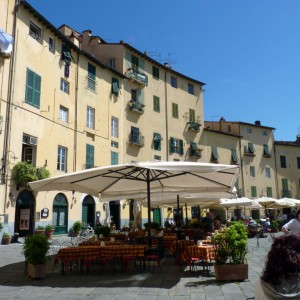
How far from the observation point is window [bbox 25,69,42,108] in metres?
21.4

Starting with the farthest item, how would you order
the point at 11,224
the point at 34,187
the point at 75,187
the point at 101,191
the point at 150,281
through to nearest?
1. the point at 11,224
2. the point at 101,191
3. the point at 75,187
4. the point at 34,187
5. the point at 150,281

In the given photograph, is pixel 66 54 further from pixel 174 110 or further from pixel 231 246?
pixel 231 246

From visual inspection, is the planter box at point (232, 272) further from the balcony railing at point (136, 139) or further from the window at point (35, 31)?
the balcony railing at point (136, 139)

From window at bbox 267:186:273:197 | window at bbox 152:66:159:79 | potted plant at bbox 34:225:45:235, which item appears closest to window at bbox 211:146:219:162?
window at bbox 267:186:273:197

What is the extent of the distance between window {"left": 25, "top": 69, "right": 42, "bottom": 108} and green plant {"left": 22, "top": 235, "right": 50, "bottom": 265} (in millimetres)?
14071

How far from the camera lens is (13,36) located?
2058 centimetres

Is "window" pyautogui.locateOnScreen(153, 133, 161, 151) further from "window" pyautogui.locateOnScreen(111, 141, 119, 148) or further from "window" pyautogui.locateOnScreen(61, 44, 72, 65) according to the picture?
"window" pyautogui.locateOnScreen(61, 44, 72, 65)

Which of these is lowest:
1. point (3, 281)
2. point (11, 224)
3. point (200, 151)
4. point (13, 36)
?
point (3, 281)

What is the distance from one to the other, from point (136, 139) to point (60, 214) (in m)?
10.7

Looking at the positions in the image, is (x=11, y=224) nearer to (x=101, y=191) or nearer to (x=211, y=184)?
(x=101, y=191)

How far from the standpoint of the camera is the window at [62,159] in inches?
940

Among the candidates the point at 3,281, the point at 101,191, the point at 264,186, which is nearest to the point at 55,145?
the point at 101,191

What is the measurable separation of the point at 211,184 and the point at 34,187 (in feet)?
16.7

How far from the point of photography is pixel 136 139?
31.8 m
